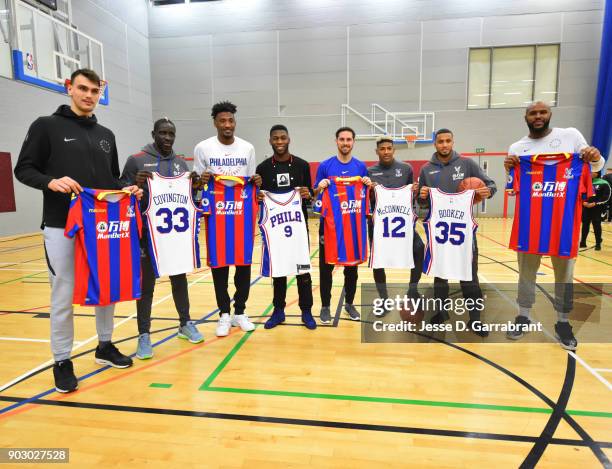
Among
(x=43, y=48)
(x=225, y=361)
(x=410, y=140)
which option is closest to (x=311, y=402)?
(x=225, y=361)

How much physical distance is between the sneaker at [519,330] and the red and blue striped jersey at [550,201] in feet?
2.30

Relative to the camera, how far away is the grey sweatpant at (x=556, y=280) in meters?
3.42

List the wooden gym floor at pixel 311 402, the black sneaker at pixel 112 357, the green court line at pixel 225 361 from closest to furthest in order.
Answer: the wooden gym floor at pixel 311 402
the green court line at pixel 225 361
the black sneaker at pixel 112 357

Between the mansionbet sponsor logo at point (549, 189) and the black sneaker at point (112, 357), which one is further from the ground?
the mansionbet sponsor logo at point (549, 189)

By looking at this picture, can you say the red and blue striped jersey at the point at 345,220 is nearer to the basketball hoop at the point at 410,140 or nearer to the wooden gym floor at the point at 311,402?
the wooden gym floor at the point at 311,402

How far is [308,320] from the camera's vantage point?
12.9 ft

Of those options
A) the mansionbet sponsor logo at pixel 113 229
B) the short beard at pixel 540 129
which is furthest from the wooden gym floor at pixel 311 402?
the short beard at pixel 540 129

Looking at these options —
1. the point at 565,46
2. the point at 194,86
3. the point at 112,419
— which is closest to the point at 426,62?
the point at 565,46

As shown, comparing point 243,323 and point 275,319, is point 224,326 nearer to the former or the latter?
point 243,323

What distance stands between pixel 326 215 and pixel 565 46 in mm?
15253

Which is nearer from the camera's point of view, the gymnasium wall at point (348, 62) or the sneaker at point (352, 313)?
the sneaker at point (352, 313)

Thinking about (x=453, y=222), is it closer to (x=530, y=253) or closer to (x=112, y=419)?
(x=530, y=253)

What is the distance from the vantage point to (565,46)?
1400 cm

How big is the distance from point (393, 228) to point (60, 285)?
2.92 meters
